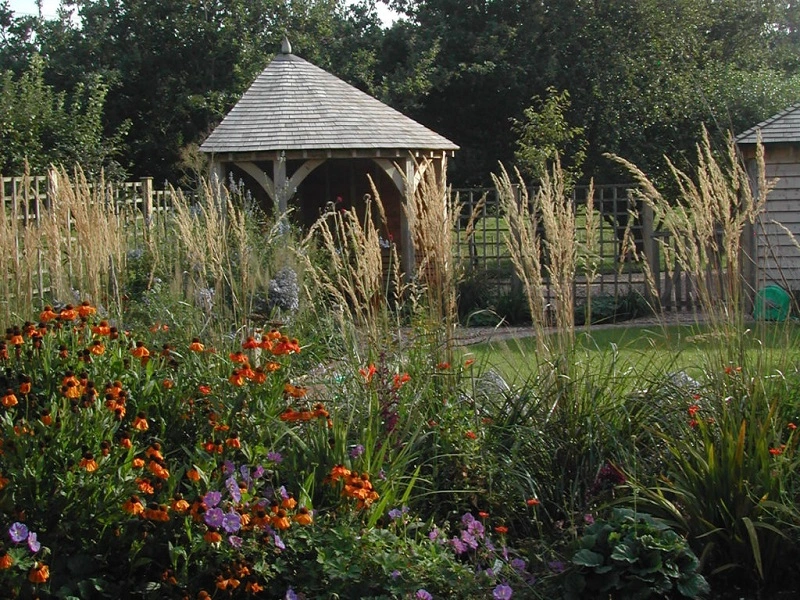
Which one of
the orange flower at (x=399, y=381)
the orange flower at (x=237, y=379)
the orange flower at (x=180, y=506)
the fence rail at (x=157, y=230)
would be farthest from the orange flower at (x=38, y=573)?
the fence rail at (x=157, y=230)

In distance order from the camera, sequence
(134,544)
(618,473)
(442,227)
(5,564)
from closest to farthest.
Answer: (5,564)
(134,544)
(618,473)
(442,227)

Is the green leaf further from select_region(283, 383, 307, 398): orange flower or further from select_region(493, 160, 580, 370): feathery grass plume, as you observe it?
select_region(283, 383, 307, 398): orange flower

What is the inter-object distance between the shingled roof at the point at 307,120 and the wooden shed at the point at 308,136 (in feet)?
0.04

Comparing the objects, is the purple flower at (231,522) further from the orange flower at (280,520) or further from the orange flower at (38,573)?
the orange flower at (38,573)

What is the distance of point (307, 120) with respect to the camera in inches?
573

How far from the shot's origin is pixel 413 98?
22.4m

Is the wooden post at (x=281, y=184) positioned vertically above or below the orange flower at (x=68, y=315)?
above

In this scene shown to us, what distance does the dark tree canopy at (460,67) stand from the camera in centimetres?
2148

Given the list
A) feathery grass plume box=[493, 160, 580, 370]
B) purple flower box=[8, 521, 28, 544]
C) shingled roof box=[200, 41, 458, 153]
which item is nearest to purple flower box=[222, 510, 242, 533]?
purple flower box=[8, 521, 28, 544]

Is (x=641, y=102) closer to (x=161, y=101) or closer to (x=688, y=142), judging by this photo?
(x=688, y=142)

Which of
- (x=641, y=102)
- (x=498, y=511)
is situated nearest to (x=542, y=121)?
(x=641, y=102)

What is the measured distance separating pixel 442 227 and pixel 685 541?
1.81 meters

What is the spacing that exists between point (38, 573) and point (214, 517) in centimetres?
53

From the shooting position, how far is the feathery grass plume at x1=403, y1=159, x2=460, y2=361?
181 inches
